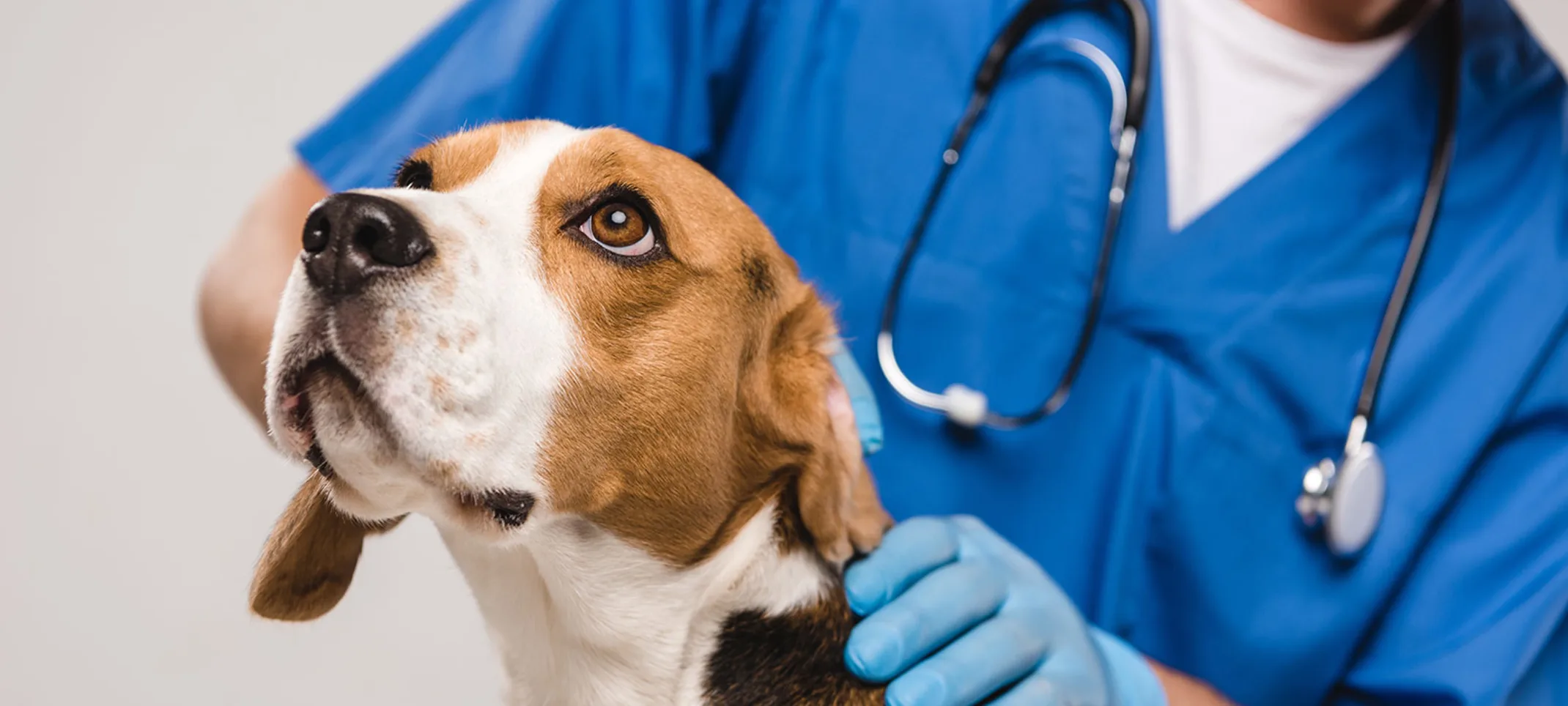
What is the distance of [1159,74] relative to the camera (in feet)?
6.15

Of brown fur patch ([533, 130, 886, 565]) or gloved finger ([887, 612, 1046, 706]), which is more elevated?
brown fur patch ([533, 130, 886, 565])

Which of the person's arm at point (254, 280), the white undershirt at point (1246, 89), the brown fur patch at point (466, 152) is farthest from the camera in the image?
the white undershirt at point (1246, 89)

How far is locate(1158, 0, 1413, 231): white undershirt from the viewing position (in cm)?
186

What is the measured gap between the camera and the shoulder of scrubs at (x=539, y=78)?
1.75m

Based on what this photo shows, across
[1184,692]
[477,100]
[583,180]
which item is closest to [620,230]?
[583,180]

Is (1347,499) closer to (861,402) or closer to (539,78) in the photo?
(861,402)

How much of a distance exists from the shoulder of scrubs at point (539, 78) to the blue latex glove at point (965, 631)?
2.55 ft

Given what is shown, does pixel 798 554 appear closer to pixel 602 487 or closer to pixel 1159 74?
pixel 602 487

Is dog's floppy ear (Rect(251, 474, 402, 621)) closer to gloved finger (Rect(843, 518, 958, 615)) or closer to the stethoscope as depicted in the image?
gloved finger (Rect(843, 518, 958, 615))

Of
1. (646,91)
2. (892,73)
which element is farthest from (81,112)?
(892,73)

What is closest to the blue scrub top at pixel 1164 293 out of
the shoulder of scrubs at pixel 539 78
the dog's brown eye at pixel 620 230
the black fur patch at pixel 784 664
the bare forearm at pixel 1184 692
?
the shoulder of scrubs at pixel 539 78

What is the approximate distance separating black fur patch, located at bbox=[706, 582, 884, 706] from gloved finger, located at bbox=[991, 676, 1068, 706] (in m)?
0.17

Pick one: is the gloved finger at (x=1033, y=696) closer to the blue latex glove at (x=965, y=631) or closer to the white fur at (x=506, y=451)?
the blue latex glove at (x=965, y=631)

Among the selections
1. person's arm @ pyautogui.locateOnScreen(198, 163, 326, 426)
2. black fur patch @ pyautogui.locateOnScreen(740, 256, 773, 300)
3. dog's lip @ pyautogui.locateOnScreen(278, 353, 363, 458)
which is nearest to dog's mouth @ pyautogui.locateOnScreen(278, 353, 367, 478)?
dog's lip @ pyautogui.locateOnScreen(278, 353, 363, 458)
